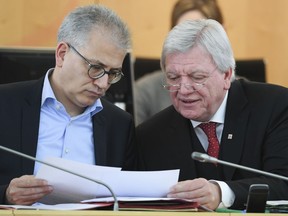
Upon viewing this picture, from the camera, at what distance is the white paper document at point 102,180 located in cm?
258

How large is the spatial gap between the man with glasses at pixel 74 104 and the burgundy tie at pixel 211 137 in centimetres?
32

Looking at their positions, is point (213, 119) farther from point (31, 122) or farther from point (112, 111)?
point (31, 122)

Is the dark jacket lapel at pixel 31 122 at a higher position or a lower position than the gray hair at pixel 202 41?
lower

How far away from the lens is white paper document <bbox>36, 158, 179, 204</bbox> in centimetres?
258

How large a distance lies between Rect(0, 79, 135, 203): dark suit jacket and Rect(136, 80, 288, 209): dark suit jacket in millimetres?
130

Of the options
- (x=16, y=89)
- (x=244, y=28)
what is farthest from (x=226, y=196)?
(x=244, y=28)

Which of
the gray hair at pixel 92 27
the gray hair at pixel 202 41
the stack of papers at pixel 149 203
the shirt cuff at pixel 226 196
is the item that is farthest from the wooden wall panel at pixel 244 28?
the stack of papers at pixel 149 203

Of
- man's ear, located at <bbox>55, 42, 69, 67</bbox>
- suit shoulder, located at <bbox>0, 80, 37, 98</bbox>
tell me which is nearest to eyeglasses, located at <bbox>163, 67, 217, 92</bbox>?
man's ear, located at <bbox>55, 42, 69, 67</bbox>

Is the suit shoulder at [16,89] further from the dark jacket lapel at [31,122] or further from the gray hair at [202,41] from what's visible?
the gray hair at [202,41]

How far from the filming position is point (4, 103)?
3.08 meters

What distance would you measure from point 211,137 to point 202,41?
394 mm

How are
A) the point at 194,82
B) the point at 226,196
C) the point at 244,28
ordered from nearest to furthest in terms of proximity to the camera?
the point at 226,196 < the point at 194,82 < the point at 244,28

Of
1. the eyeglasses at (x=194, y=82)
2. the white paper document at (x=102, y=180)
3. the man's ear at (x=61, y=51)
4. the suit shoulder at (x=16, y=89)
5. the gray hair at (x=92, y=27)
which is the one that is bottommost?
the white paper document at (x=102, y=180)

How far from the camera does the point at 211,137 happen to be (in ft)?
10.6
